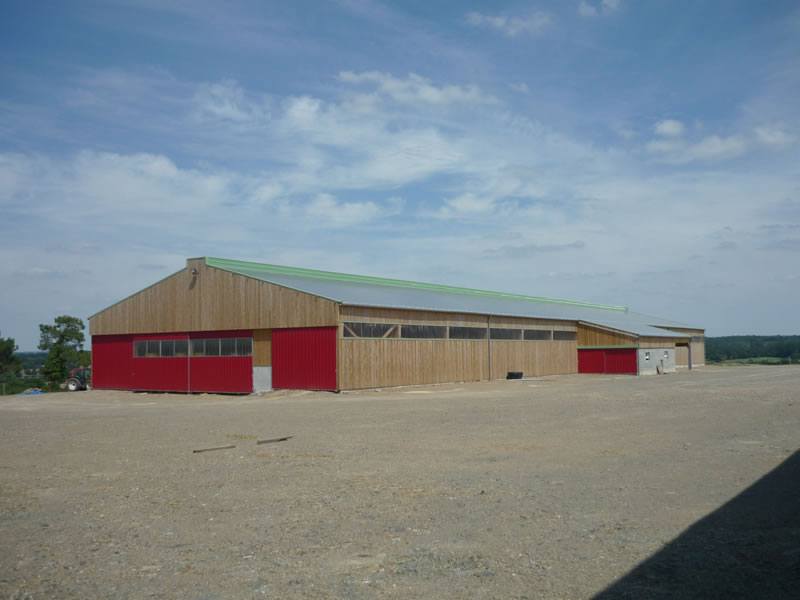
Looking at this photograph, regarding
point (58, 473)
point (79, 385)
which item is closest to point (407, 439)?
point (58, 473)

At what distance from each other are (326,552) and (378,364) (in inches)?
1224

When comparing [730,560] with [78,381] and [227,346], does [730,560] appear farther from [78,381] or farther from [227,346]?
[78,381]

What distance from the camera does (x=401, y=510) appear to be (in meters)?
10.1

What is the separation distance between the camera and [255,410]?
2745 cm

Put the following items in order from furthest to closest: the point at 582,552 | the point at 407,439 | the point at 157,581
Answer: the point at 407,439, the point at 582,552, the point at 157,581

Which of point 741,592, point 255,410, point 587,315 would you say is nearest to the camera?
point 741,592

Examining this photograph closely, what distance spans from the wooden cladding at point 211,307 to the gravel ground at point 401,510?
57.2ft

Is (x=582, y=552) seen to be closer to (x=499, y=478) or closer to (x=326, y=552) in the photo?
(x=326, y=552)

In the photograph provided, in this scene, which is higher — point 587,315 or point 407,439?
point 587,315

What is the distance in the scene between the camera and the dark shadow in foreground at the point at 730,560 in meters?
6.64

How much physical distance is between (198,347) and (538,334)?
24.1 metres

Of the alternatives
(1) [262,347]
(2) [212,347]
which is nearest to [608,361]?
(1) [262,347]

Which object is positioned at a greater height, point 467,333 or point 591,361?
point 467,333

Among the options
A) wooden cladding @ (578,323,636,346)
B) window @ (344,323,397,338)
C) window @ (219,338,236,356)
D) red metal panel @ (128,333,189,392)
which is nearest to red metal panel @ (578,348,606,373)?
wooden cladding @ (578,323,636,346)
